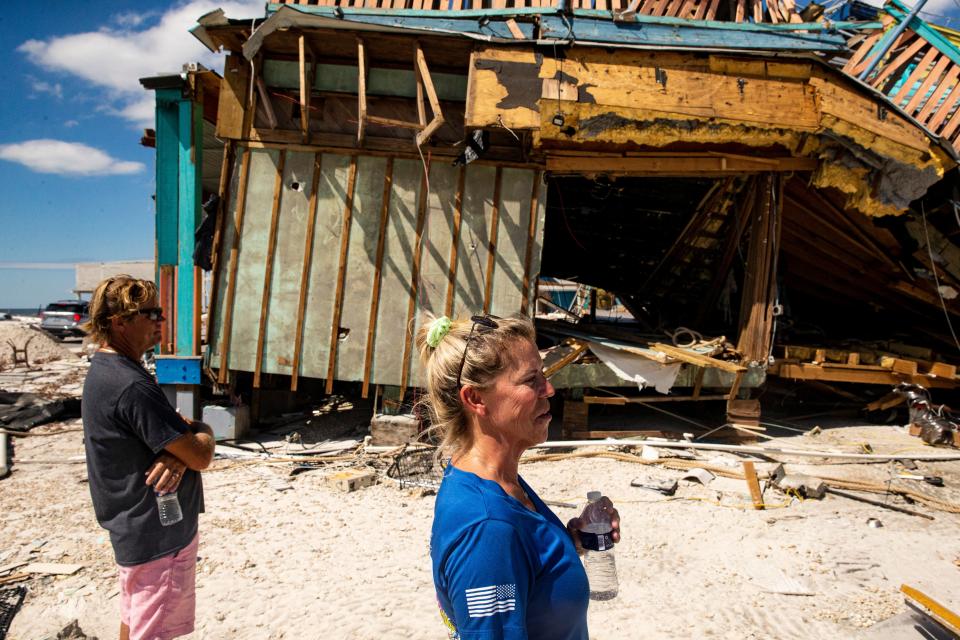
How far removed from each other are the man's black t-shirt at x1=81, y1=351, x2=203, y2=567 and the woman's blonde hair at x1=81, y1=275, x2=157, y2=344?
11cm

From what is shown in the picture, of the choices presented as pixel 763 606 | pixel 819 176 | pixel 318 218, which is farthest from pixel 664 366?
pixel 318 218

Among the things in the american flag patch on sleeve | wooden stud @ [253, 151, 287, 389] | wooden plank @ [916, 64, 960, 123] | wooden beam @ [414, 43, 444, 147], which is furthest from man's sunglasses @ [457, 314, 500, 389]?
wooden plank @ [916, 64, 960, 123]

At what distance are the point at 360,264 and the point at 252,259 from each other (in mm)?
1466

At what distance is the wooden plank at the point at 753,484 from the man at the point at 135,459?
17.3ft

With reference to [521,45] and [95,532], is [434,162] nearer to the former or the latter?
[521,45]

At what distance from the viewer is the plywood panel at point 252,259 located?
793 cm

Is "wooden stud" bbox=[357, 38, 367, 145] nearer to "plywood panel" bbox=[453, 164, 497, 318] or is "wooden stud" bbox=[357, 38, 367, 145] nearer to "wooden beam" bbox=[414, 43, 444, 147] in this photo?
"wooden beam" bbox=[414, 43, 444, 147]

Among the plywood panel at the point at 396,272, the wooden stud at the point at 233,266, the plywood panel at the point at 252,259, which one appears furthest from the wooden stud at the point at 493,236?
the wooden stud at the point at 233,266

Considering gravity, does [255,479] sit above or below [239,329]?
below

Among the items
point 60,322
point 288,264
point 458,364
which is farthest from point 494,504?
point 60,322

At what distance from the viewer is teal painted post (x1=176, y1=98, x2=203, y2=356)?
7.95m

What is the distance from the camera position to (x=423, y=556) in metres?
4.79

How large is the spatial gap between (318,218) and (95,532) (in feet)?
14.5

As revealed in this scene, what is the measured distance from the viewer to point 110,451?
2605mm
